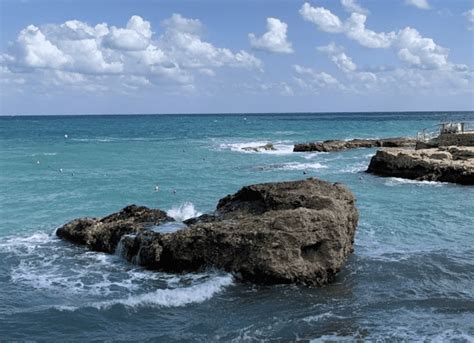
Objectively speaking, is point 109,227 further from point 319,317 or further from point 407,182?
point 407,182

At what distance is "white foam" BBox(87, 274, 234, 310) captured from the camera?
1471 cm

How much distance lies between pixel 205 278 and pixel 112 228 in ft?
16.6

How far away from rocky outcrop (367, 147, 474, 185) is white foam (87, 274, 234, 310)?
25.1 meters

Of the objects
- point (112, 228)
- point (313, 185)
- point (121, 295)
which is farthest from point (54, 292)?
point (313, 185)

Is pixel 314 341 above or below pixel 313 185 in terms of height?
below

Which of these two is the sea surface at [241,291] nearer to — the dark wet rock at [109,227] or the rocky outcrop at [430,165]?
the dark wet rock at [109,227]

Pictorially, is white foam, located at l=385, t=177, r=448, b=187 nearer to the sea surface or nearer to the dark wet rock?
the sea surface

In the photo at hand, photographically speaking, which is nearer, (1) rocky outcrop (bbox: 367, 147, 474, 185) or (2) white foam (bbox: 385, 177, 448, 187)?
(2) white foam (bbox: 385, 177, 448, 187)

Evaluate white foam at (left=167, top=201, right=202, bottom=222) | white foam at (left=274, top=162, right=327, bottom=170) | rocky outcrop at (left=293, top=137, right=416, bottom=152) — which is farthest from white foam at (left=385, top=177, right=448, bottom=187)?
rocky outcrop at (left=293, top=137, right=416, bottom=152)

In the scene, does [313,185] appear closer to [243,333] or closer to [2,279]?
[243,333]

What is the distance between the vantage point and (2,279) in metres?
17.2

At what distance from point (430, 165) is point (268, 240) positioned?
2526cm

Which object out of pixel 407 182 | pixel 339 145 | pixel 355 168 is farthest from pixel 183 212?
pixel 339 145

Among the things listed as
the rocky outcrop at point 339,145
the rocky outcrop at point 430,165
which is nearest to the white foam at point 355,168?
the rocky outcrop at point 430,165
